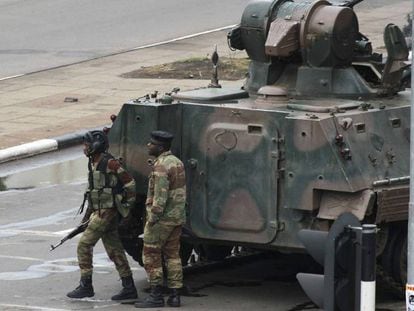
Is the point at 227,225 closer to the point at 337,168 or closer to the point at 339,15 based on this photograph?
the point at 337,168

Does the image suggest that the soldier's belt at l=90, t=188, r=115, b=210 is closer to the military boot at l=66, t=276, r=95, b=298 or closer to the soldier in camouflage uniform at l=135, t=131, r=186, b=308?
the soldier in camouflage uniform at l=135, t=131, r=186, b=308

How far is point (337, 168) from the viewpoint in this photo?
43.4 ft

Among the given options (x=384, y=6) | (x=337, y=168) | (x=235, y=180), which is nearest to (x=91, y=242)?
(x=235, y=180)

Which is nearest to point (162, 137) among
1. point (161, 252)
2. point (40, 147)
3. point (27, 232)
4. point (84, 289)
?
point (161, 252)

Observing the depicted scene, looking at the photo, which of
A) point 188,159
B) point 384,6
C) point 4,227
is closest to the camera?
point 188,159

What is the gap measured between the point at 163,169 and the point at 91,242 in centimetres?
108

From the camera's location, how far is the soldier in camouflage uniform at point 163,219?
44.1 feet

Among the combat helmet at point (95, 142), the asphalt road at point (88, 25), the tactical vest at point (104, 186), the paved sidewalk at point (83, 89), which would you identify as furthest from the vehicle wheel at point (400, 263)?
the asphalt road at point (88, 25)

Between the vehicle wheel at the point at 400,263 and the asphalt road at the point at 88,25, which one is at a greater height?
the asphalt road at the point at 88,25

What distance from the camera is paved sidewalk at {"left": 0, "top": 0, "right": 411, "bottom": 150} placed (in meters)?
23.5

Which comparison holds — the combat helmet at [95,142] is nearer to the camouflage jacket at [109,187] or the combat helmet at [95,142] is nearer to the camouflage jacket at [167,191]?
the camouflage jacket at [109,187]

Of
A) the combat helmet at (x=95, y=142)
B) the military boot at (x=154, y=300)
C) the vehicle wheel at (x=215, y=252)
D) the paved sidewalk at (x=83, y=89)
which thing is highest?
the combat helmet at (x=95, y=142)

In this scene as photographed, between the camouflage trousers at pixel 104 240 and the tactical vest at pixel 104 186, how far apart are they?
0.29 feet

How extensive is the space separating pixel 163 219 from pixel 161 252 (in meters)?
0.39
